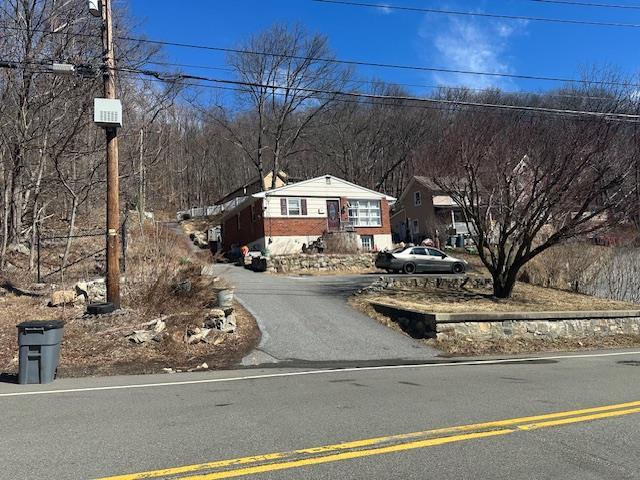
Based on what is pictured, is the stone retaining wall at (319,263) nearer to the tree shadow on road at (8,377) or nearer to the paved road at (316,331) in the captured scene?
the paved road at (316,331)

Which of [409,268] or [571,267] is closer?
[571,267]

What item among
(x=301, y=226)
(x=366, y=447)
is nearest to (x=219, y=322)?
(x=366, y=447)

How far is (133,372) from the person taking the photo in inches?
408

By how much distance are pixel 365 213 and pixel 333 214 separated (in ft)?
8.05

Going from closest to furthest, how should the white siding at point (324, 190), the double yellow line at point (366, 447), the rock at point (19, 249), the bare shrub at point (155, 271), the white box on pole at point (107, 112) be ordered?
the double yellow line at point (366, 447)
the white box on pole at point (107, 112)
the bare shrub at point (155, 271)
the rock at point (19, 249)
the white siding at point (324, 190)

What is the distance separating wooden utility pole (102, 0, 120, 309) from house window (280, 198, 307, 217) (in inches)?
814

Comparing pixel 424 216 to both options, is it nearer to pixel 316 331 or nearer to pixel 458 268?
pixel 458 268

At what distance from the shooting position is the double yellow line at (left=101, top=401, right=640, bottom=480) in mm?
4414

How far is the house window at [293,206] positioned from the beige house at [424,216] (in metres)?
12.0

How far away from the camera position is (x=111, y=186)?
13.0 meters

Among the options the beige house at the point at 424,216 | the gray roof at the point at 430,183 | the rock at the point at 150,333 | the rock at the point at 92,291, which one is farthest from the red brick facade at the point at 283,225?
the rock at the point at 150,333

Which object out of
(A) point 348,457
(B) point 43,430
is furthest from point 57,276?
(A) point 348,457

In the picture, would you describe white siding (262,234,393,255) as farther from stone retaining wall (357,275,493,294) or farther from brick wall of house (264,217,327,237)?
stone retaining wall (357,275,493,294)

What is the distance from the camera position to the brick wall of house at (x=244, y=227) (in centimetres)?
3431
